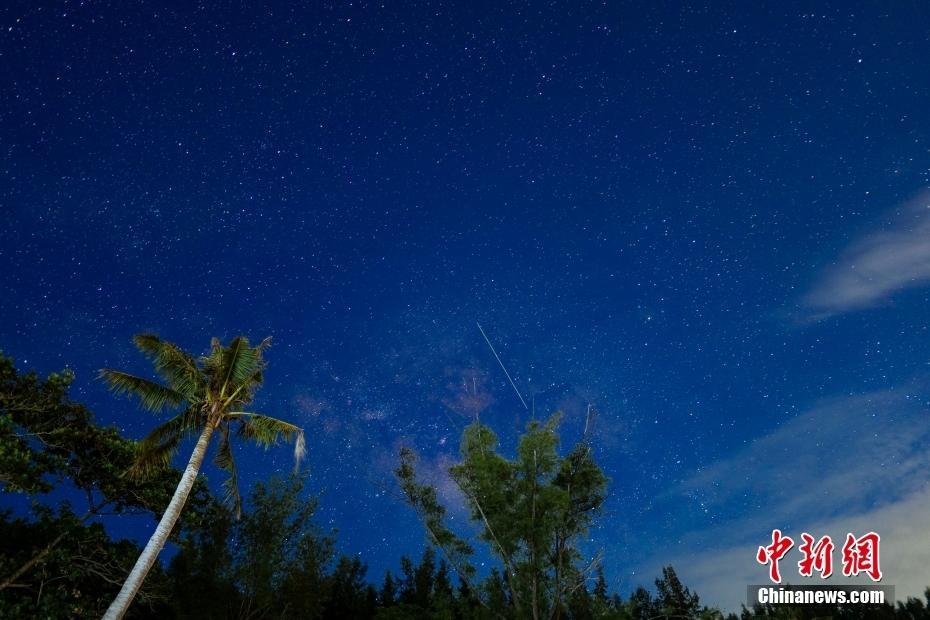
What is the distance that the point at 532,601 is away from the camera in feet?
86.6

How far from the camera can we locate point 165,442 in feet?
58.0

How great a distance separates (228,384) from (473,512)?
16.7m

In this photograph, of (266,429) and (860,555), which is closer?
(266,429)

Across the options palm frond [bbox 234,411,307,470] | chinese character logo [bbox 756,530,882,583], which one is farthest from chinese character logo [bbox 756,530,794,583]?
palm frond [bbox 234,411,307,470]

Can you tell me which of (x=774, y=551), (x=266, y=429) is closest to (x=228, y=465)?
(x=266, y=429)

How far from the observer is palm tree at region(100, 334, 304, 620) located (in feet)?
56.9

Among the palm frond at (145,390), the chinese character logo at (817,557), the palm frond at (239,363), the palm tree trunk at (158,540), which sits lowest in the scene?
the palm tree trunk at (158,540)

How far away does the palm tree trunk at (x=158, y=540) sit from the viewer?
14.0m

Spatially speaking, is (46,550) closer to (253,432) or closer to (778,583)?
(253,432)

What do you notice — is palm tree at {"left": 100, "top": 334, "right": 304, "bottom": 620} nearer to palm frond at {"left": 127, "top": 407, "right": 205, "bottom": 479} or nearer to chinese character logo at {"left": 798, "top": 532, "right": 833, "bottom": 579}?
palm frond at {"left": 127, "top": 407, "right": 205, "bottom": 479}

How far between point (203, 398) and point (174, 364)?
1.40 metres

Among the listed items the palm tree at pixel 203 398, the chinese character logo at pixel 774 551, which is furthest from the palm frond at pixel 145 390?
the chinese character logo at pixel 774 551

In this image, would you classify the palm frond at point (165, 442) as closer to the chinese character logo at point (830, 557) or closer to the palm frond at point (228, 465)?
the palm frond at point (228, 465)

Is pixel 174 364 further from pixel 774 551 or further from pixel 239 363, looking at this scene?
pixel 774 551
